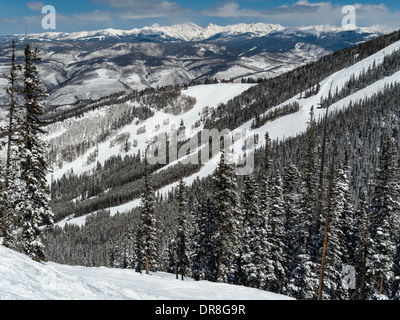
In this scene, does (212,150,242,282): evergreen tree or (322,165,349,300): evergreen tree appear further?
(212,150,242,282): evergreen tree

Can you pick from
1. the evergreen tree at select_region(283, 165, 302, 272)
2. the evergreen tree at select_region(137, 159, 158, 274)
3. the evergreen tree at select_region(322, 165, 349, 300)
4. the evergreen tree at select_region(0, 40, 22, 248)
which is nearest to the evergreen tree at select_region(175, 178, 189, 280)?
the evergreen tree at select_region(137, 159, 158, 274)

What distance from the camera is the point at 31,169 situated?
79.2ft

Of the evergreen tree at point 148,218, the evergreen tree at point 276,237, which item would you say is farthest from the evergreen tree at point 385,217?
the evergreen tree at point 148,218

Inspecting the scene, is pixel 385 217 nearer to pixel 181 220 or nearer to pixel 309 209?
pixel 309 209

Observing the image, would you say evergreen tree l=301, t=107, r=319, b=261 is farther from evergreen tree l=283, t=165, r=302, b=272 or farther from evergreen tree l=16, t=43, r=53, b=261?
evergreen tree l=16, t=43, r=53, b=261

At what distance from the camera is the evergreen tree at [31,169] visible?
23561mm

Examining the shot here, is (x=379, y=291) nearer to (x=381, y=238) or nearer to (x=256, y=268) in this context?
(x=381, y=238)

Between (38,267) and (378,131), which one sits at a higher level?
(378,131)

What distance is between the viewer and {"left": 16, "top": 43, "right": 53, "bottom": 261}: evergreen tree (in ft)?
77.3

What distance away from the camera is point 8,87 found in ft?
76.1

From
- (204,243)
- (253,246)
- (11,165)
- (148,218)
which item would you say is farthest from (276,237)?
(11,165)

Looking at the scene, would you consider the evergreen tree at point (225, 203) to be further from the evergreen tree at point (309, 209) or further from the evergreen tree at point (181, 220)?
the evergreen tree at point (309, 209)

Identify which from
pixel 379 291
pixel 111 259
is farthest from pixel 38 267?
pixel 111 259
